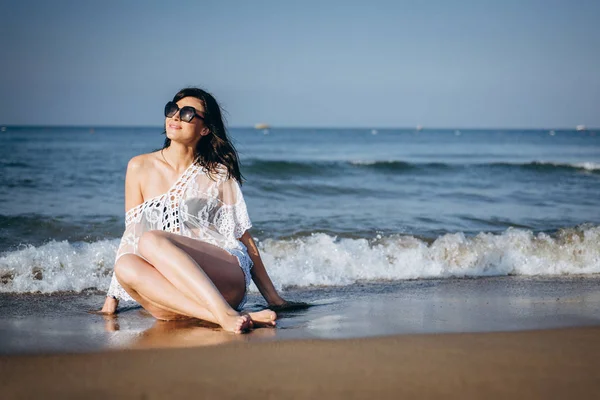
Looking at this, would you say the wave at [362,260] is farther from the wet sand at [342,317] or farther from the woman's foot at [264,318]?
the woman's foot at [264,318]

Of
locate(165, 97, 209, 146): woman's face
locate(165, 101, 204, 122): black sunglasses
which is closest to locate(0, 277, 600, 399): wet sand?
locate(165, 97, 209, 146): woman's face

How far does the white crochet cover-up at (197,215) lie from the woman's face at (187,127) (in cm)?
21

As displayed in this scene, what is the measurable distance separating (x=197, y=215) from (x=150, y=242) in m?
0.57

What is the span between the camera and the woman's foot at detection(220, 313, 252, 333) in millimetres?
4215

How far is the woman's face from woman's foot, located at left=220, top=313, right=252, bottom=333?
1.41 m

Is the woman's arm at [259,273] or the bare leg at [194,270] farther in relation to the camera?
the woman's arm at [259,273]

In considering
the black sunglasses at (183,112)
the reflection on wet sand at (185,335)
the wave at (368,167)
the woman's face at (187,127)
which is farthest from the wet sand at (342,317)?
the wave at (368,167)

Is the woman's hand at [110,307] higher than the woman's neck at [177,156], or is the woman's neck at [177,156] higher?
the woman's neck at [177,156]

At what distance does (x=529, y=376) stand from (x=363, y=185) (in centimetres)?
1359

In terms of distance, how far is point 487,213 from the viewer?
1193cm

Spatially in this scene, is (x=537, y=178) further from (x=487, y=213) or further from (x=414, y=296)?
(x=414, y=296)

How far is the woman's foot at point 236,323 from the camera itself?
4215mm

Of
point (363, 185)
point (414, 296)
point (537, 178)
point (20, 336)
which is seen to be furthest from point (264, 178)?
point (20, 336)

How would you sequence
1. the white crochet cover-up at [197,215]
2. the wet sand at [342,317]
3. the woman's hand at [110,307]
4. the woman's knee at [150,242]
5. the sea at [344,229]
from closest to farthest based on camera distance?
the wet sand at [342,317], the woman's knee at [150,242], the white crochet cover-up at [197,215], the woman's hand at [110,307], the sea at [344,229]
